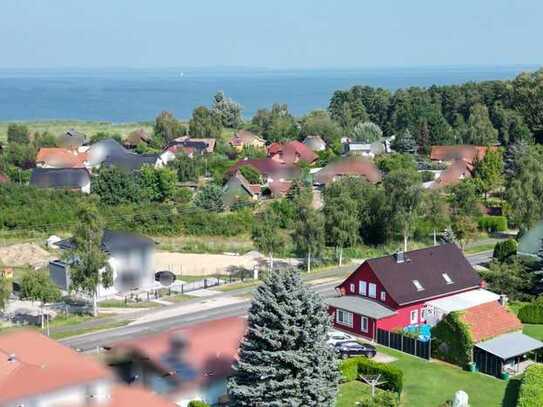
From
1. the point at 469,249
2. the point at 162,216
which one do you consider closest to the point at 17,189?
the point at 162,216

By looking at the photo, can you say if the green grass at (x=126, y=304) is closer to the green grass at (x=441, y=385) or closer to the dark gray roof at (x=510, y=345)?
the green grass at (x=441, y=385)

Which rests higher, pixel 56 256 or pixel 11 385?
pixel 11 385

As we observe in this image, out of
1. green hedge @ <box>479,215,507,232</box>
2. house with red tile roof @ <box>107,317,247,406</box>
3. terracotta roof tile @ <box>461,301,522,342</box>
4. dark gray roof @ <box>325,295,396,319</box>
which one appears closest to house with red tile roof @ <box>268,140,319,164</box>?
green hedge @ <box>479,215,507,232</box>

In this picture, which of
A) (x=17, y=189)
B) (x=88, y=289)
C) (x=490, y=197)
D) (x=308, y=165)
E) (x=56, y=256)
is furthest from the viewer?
(x=308, y=165)

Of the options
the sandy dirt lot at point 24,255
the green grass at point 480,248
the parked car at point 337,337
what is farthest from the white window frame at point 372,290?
the sandy dirt lot at point 24,255

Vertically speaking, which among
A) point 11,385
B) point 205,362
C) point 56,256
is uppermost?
point 11,385

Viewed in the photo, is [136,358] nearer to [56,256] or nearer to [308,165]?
[56,256]
